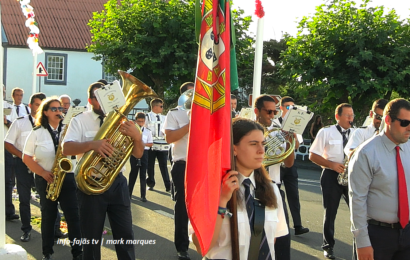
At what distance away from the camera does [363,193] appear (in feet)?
14.6

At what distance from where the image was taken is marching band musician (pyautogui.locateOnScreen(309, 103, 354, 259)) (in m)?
7.16

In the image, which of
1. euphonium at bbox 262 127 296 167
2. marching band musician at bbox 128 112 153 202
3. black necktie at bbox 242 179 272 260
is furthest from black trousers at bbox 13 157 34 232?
black necktie at bbox 242 179 272 260

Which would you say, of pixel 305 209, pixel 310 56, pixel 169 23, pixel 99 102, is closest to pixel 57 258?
pixel 99 102

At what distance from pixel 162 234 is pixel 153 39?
18.4m

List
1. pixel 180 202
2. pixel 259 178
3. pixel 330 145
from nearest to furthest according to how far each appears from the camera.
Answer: pixel 259 178
pixel 180 202
pixel 330 145

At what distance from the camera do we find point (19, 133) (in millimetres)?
7953

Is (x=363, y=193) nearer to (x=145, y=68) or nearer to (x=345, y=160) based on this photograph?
(x=345, y=160)

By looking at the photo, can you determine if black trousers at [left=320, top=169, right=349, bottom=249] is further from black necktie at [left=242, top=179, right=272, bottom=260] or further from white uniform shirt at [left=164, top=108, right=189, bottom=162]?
black necktie at [left=242, top=179, right=272, bottom=260]

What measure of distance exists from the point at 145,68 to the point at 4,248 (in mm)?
22221

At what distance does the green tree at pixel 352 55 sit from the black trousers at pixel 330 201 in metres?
11.2

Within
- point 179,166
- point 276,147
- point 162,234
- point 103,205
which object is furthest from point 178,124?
point 162,234

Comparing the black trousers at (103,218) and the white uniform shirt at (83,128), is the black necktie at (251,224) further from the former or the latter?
the white uniform shirt at (83,128)

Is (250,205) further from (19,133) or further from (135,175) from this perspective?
(135,175)

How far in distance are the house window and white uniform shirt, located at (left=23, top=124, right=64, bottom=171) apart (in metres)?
33.3
